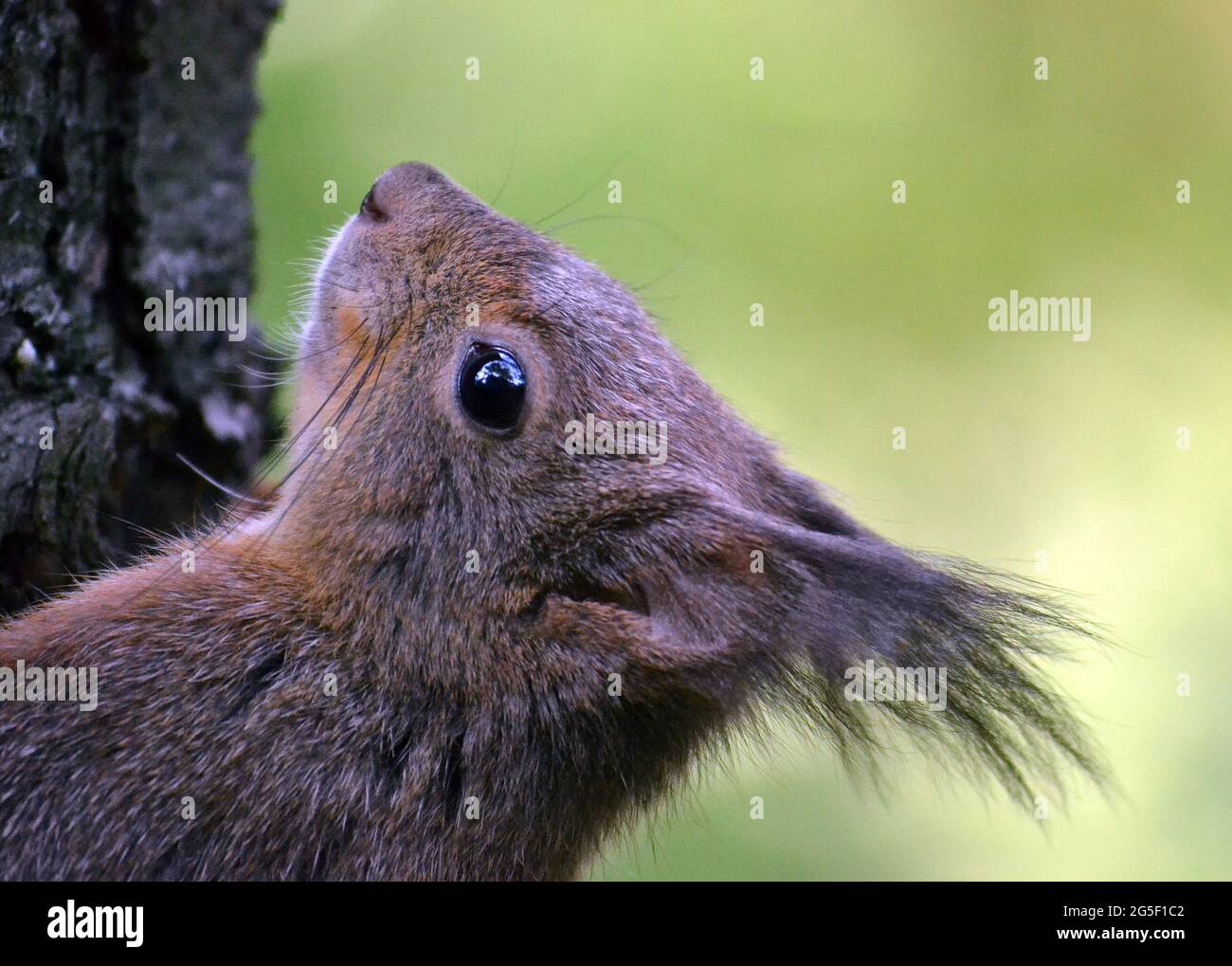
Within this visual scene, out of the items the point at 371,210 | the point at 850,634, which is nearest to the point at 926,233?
the point at 371,210

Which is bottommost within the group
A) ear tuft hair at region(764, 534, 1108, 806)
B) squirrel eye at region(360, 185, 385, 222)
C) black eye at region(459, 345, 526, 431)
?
ear tuft hair at region(764, 534, 1108, 806)

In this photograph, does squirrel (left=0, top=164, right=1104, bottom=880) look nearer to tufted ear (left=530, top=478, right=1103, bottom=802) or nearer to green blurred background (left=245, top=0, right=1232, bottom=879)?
tufted ear (left=530, top=478, right=1103, bottom=802)

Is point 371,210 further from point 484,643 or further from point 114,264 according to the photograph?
point 484,643

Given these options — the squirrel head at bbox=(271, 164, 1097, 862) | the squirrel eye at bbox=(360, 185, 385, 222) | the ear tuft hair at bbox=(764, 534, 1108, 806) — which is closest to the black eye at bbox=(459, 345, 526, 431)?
the squirrel head at bbox=(271, 164, 1097, 862)

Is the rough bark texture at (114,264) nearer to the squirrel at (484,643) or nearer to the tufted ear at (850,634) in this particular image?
the squirrel at (484,643)

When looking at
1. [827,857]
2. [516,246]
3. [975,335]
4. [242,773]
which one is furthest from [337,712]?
[975,335]

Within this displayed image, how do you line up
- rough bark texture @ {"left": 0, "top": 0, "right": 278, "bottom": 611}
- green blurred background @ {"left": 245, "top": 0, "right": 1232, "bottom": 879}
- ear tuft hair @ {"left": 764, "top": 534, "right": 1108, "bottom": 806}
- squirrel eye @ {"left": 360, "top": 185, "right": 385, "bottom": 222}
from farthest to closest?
green blurred background @ {"left": 245, "top": 0, "right": 1232, "bottom": 879}, squirrel eye @ {"left": 360, "top": 185, "right": 385, "bottom": 222}, rough bark texture @ {"left": 0, "top": 0, "right": 278, "bottom": 611}, ear tuft hair @ {"left": 764, "top": 534, "right": 1108, "bottom": 806}
